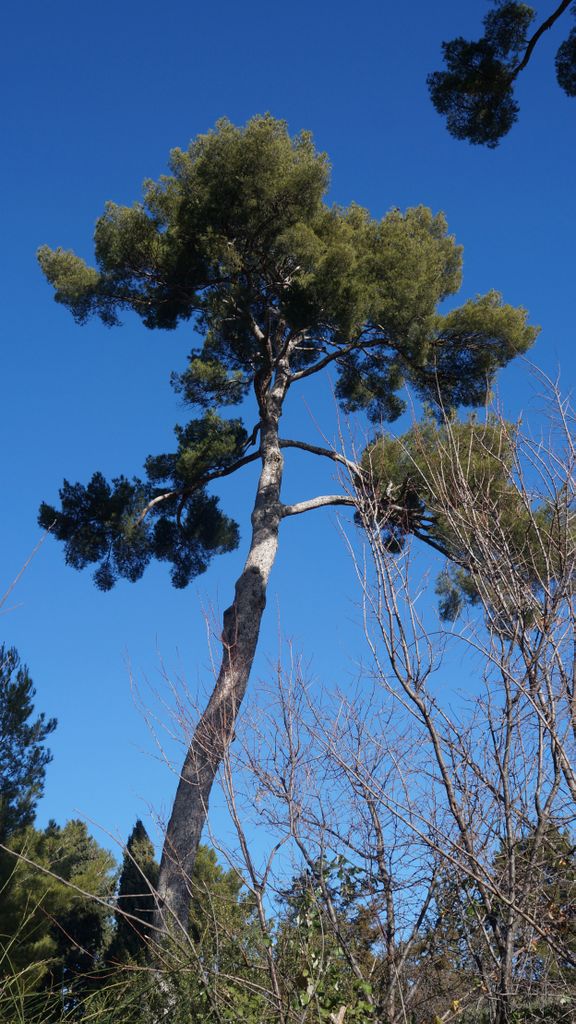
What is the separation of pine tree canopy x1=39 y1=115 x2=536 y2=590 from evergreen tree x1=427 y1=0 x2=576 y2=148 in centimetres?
229

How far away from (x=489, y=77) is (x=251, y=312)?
4.07 metres

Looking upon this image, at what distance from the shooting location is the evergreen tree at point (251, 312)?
8.74 metres

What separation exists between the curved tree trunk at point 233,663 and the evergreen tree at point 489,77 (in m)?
3.74

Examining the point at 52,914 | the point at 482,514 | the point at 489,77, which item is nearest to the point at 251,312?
the point at 489,77

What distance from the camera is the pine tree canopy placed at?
879 centimetres

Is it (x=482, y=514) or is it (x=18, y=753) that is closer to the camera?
(x=482, y=514)

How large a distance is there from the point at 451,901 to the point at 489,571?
141cm

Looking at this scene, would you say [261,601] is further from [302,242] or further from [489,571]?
[489,571]

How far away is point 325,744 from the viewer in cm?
359

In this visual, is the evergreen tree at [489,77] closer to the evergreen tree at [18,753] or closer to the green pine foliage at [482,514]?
the green pine foliage at [482,514]

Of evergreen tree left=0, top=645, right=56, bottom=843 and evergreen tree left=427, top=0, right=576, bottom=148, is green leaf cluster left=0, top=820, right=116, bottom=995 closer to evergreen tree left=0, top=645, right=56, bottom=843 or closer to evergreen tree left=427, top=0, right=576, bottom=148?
evergreen tree left=0, top=645, right=56, bottom=843

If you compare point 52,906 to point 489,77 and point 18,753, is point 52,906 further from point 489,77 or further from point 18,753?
point 489,77

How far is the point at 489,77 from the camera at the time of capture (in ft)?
20.8

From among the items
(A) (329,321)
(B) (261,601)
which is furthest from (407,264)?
(B) (261,601)
